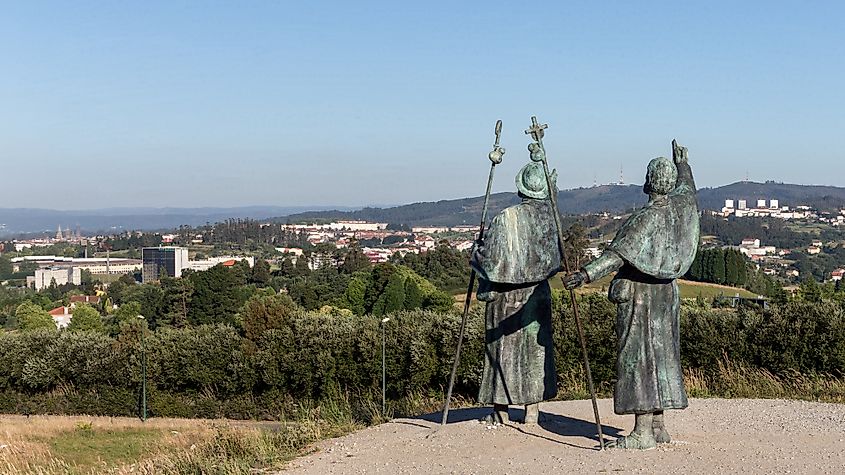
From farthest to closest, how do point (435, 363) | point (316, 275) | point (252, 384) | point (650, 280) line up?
1. point (316, 275)
2. point (252, 384)
3. point (435, 363)
4. point (650, 280)

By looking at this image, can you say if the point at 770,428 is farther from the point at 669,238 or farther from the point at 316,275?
the point at 316,275

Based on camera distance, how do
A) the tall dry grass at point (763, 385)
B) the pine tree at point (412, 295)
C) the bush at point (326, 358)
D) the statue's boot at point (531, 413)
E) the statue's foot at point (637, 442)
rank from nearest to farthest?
1. the statue's foot at point (637, 442)
2. the statue's boot at point (531, 413)
3. the tall dry grass at point (763, 385)
4. the bush at point (326, 358)
5. the pine tree at point (412, 295)

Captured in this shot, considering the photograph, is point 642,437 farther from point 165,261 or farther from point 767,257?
point 165,261

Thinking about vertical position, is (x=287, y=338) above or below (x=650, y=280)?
below

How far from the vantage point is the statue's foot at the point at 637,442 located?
9.95m

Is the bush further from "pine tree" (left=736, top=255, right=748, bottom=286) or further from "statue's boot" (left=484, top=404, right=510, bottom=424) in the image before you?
"pine tree" (left=736, top=255, right=748, bottom=286)

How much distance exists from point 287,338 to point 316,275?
2519 inches

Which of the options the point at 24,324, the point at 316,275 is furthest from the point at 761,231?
the point at 24,324

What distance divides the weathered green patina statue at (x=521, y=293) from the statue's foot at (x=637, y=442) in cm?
129

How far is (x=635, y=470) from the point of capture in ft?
30.3

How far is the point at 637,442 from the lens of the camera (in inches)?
392

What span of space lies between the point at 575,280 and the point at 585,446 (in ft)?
6.78

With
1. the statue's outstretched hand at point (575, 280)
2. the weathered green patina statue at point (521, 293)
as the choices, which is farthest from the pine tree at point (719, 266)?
the statue's outstretched hand at point (575, 280)

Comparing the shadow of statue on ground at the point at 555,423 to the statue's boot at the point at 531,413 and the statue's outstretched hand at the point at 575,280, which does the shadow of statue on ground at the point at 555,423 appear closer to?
the statue's boot at the point at 531,413
